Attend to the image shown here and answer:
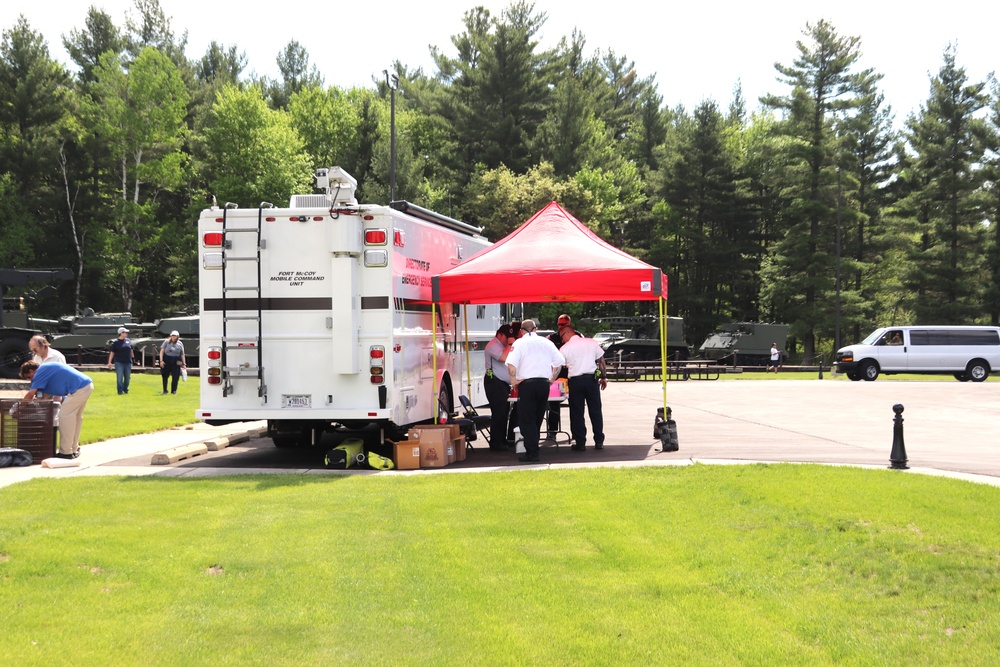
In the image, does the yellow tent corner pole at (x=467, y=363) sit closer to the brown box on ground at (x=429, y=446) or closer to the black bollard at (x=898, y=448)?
the brown box on ground at (x=429, y=446)

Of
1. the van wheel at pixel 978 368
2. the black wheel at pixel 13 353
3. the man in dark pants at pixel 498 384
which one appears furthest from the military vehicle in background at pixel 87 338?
the van wheel at pixel 978 368

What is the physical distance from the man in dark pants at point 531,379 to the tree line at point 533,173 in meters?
42.1

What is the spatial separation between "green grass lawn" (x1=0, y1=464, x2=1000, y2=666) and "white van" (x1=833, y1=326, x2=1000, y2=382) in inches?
1173

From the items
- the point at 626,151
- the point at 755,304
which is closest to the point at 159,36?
the point at 626,151

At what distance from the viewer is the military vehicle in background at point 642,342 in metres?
43.4

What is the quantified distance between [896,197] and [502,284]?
58.9 metres

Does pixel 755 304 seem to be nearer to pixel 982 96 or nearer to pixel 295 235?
pixel 982 96

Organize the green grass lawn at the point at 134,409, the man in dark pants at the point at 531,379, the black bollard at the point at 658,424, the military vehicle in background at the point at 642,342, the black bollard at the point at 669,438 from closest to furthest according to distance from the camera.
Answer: the man in dark pants at the point at 531,379
the black bollard at the point at 669,438
the black bollard at the point at 658,424
the green grass lawn at the point at 134,409
the military vehicle in background at the point at 642,342

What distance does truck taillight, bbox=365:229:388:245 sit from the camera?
512 inches

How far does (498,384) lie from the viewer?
600 inches

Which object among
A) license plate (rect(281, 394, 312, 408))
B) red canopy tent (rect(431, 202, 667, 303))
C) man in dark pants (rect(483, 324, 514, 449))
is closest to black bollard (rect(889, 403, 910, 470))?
red canopy tent (rect(431, 202, 667, 303))

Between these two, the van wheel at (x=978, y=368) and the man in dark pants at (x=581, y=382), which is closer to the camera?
the man in dark pants at (x=581, y=382)

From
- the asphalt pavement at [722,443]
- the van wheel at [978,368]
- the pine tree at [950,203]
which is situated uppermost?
the pine tree at [950,203]

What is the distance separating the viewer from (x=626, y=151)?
80.6m
